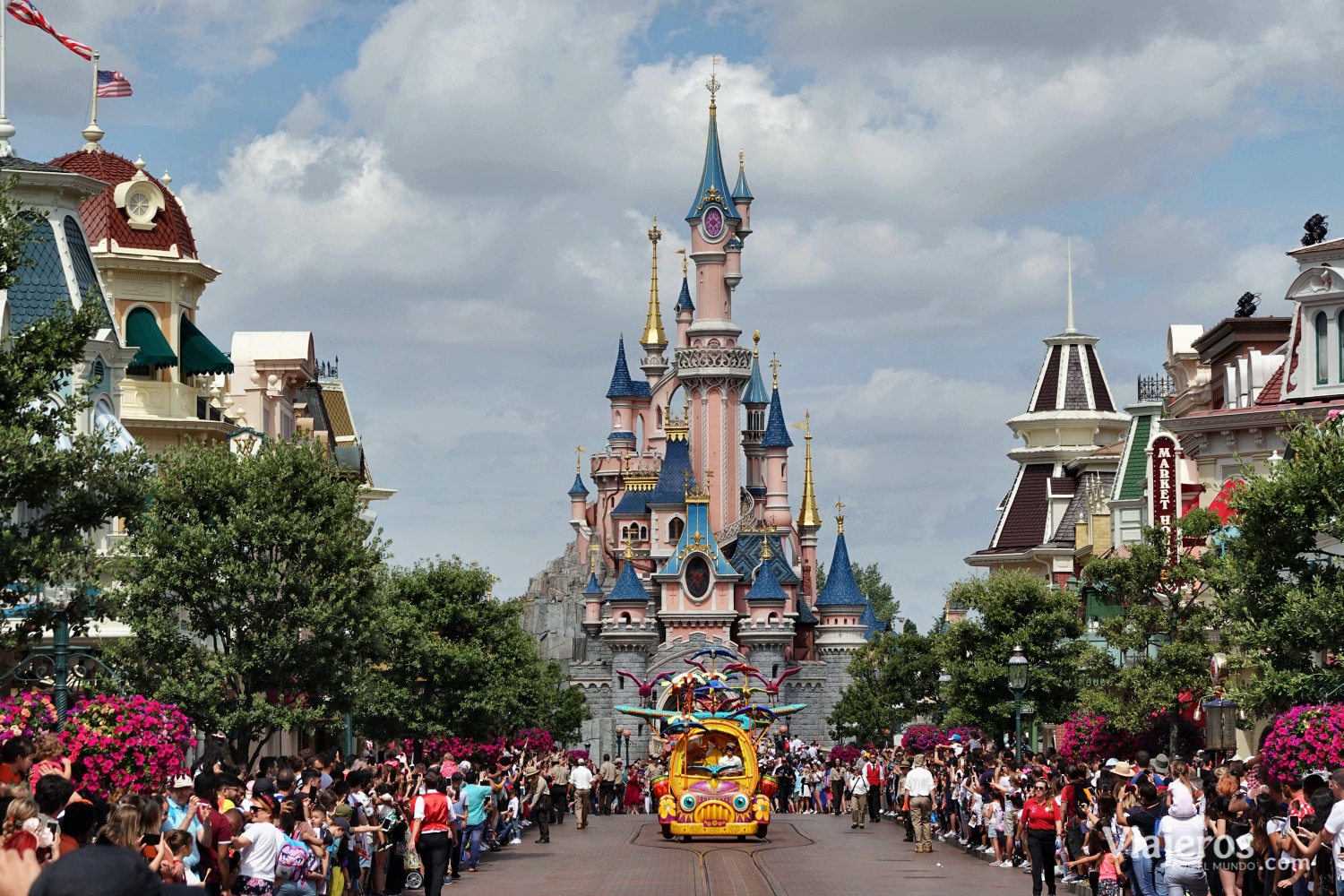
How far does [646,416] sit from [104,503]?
13105 cm

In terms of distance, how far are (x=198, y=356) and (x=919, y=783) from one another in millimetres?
17916

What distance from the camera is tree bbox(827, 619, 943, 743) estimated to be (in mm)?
71938

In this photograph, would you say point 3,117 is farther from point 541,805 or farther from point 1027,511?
point 1027,511

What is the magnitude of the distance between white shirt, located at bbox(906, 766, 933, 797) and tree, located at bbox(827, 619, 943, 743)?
93.8ft

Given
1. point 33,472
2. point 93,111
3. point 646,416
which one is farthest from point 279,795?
point 646,416

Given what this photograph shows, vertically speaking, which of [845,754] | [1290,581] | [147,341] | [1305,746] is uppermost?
[147,341]

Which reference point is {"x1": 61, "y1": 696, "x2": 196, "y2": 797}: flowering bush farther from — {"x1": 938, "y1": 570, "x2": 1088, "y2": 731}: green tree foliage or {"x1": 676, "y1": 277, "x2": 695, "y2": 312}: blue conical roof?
{"x1": 676, "y1": 277, "x2": 695, "y2": 312}: blue conical roof

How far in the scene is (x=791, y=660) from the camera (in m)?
125

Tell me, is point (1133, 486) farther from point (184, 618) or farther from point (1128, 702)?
point (184, 618)

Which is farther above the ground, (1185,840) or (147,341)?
(147,341)

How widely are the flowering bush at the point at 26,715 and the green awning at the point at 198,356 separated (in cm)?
2388

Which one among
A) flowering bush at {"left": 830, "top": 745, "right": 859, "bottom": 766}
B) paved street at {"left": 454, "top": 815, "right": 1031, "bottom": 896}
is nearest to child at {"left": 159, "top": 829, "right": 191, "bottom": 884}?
paved street at {"left": 454, "top": 815, "right": 1031, "bottom": 896}

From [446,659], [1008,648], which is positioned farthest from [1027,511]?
[446,659]

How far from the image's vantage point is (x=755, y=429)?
147 meters
